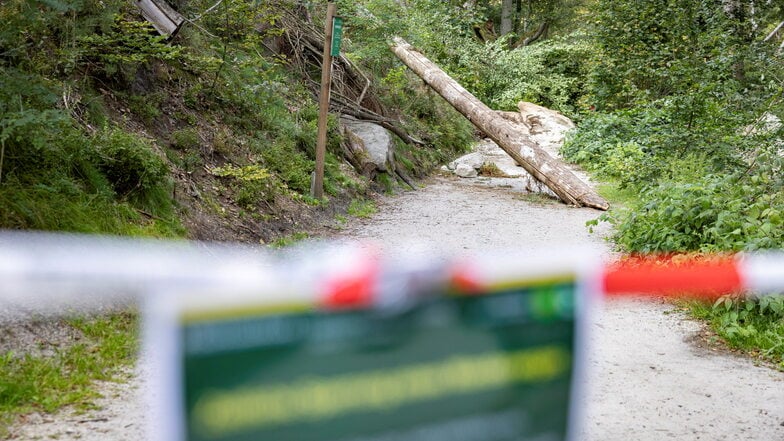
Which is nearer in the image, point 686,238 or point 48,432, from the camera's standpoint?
point 48,432

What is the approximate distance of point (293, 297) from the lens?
1.01 m

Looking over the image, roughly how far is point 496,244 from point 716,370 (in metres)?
3.88

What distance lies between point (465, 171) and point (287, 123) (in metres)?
5.43

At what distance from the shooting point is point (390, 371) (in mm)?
1100

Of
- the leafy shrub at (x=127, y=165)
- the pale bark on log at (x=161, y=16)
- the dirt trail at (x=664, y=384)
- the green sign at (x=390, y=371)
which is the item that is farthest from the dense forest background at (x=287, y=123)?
the green sign at (x=390, y=371)

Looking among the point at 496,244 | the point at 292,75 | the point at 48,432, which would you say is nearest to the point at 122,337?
the point at 48,432

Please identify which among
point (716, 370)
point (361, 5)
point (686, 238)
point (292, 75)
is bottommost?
point (716, 370)

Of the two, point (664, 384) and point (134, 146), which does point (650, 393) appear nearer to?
point (664, 384)

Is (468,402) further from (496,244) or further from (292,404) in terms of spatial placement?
(496,244)

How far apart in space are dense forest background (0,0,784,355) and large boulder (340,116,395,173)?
36 cm

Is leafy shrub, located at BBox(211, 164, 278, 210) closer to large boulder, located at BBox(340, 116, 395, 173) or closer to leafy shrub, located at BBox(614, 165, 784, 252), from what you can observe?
large boulder, located at BBox(340, 116, 395, 173)

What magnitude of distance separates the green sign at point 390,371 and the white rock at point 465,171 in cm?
1345

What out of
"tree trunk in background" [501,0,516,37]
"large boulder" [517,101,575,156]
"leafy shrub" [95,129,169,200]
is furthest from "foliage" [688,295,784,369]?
"tree trunk in background" [501,0,516,37]

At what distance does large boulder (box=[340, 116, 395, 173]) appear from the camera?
38.7 feet
